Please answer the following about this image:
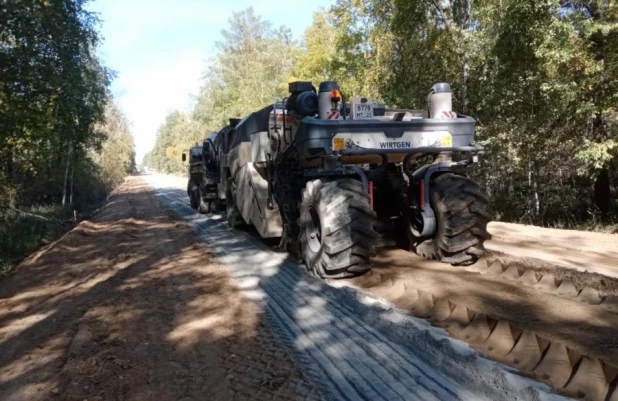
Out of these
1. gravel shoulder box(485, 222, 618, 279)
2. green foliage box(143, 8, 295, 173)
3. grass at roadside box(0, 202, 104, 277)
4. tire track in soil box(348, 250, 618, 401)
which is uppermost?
green foliage box(143, 8, 295, 173)

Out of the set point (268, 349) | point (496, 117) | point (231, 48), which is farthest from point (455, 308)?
point (231, 48)

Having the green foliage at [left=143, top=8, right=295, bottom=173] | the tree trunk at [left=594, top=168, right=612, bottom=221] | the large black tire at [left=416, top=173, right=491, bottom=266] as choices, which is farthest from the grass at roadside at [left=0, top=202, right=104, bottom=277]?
the green foliage at [left=143, top=8, right=295, bottom=173]

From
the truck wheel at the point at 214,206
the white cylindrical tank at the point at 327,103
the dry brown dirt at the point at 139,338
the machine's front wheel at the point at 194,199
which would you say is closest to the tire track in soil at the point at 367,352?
the dry brown dirt at the point at 139,338

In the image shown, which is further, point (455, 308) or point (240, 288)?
point (240, 288)

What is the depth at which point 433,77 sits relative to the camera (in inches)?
618

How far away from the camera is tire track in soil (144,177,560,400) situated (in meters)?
3.05

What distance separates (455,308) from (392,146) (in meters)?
2.52

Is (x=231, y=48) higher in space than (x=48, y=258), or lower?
higher

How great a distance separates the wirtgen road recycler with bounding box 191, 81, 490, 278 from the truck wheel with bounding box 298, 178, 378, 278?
0.04 ft

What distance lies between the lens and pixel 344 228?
5.50 metres

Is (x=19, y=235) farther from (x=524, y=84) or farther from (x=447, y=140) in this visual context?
(x=524, y=84)

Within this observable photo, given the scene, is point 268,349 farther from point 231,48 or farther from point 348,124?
point 231,48

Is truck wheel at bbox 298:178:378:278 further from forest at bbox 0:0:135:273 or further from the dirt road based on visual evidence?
forest at bbox 0:0:135:273

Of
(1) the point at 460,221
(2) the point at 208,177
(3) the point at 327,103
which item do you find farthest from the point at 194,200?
(1) the point at 460,221
